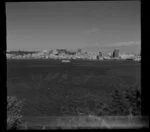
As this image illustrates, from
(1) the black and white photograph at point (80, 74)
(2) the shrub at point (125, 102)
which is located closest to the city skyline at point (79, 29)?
(1) the black and white photograph at point (80, 74)

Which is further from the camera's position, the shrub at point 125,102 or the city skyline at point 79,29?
the city skyline at point 79,29

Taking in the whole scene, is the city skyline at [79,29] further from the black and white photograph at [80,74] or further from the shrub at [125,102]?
the shrub at [125,102]

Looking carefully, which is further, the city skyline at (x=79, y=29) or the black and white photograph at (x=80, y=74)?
the city skyline at (x=79, y=29)

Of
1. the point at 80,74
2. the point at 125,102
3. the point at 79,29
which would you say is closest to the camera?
the point at 125,102

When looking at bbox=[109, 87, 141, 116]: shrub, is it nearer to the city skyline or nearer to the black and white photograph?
the black and white photograph

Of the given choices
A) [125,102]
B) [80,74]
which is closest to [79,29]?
[80,74]

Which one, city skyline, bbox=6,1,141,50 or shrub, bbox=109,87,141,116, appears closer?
shrub, bbox=109,87,141,116

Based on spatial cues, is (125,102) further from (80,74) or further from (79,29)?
(80,74)

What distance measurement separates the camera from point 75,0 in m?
1.31

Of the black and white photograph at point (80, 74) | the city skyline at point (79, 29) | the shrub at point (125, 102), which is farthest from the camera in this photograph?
the city skyline at point (79, 29)

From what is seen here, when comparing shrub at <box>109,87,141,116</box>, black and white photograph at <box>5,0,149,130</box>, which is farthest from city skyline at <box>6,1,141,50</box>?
shrub at <box>109,87,141,116</box>

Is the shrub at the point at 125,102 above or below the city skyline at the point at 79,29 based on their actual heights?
below

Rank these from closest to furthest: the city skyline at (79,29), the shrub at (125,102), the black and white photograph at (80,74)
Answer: the black and white photograph at (80,74), the shrub at (125,102), the city skyline at (79,29)
